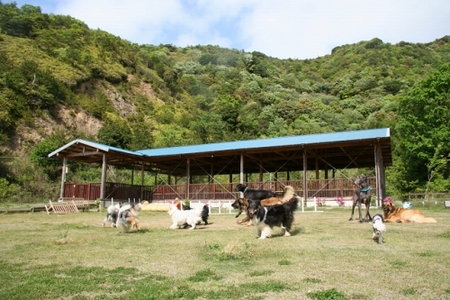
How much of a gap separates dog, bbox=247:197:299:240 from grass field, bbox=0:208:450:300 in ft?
1.27

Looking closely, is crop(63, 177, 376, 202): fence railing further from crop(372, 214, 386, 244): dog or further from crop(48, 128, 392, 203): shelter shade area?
crop(372, 214, 386, 244): dog

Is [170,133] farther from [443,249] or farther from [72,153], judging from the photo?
[443,249]

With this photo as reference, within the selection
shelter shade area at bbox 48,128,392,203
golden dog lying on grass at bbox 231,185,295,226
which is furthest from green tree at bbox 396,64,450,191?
golden dog lying on grass at bbox 231,185,295,226

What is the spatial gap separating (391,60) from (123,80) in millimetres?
65333

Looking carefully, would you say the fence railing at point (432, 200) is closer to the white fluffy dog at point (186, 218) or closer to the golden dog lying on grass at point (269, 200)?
the golden dog lying on grass at point (269, 200)

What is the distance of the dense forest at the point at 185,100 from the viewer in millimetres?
34000

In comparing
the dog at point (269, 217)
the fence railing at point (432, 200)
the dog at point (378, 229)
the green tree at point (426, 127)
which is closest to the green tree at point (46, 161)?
the fence railing at point (432, 200)

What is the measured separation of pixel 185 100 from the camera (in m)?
73.8

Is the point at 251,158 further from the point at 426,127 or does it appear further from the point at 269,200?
the point at 426,127

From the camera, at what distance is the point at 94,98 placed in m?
53.9

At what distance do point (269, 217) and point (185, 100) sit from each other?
6664 centimetres

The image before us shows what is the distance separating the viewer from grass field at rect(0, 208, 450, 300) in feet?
14.2

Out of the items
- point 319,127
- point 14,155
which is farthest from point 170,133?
point 319,127

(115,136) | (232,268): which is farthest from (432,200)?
(115,136)
